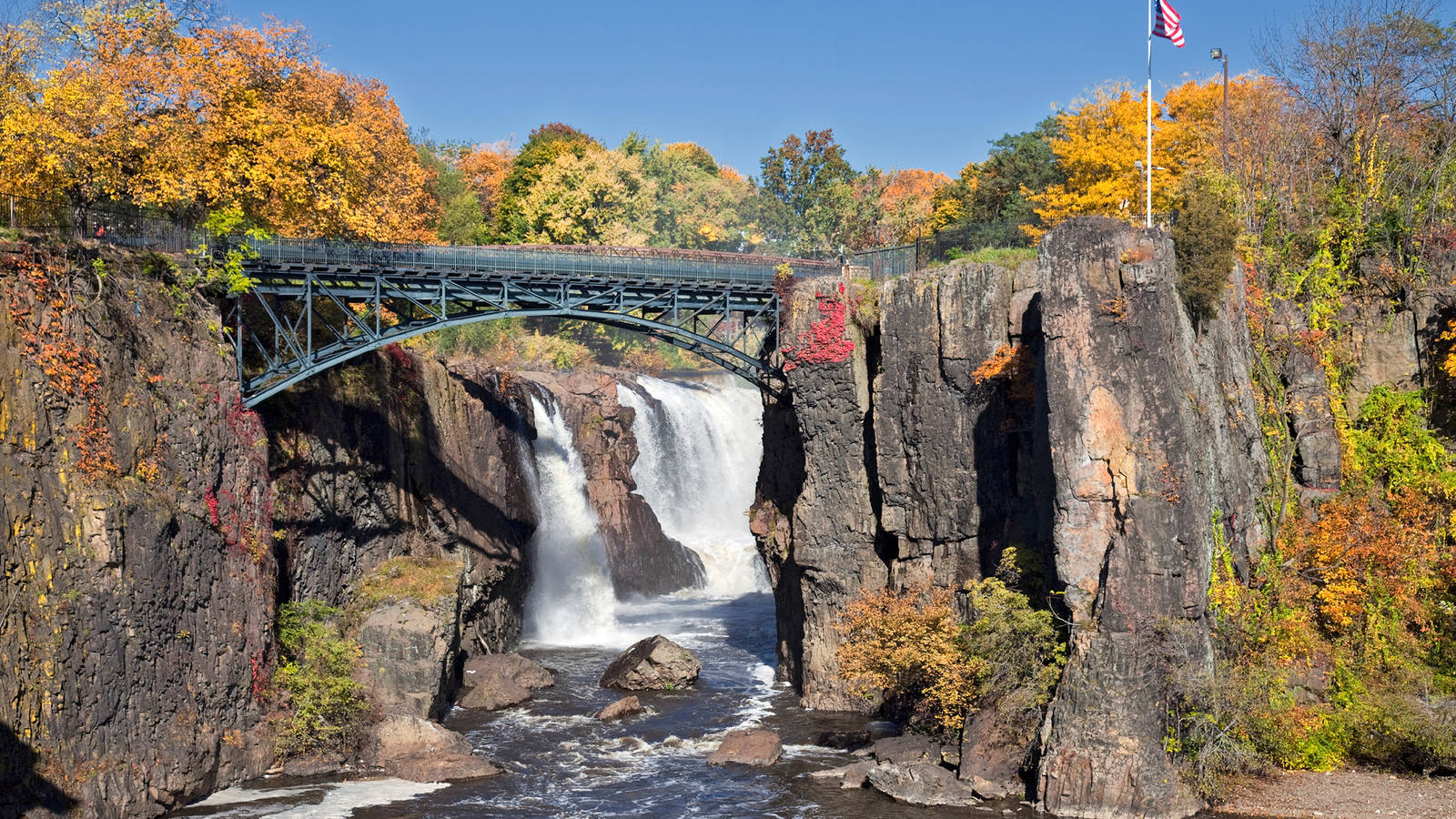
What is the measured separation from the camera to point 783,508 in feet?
145

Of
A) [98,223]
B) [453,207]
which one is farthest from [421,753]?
[453,207]

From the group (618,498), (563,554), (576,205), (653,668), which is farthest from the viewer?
(576,205)

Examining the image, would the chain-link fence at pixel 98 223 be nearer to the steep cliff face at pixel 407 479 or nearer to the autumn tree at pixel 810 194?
the steep cliff face at pixel 407 479

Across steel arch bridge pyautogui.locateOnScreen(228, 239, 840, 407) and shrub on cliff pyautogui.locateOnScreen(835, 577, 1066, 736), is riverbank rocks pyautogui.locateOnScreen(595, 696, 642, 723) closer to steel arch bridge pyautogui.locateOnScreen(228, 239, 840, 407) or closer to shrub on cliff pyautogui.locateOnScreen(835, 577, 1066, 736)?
shrub on cliff pyautogui.locateOnScreen(835, 577, 1066, 736)

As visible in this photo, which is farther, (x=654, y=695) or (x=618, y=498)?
(x=618, y=498)

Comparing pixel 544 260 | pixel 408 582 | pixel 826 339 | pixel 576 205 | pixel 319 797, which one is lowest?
pixel 319 797

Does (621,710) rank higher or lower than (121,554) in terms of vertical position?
lower

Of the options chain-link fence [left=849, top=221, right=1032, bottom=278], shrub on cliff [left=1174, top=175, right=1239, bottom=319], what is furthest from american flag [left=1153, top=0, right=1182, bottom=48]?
chain-link fence [left=849, top=221, right=1032, bottom=278]

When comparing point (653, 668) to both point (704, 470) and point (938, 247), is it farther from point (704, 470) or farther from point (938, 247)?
point (704, 470)

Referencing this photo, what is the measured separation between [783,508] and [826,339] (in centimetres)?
707

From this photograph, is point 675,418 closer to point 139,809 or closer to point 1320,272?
point 1320,272

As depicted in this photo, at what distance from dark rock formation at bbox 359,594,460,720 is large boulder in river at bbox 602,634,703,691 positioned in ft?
20.6

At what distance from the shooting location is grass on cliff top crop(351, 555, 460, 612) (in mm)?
38906

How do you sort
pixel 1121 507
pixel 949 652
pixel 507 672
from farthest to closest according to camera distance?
pixel 507 672 < pixel 949 652 < pixel 1121 507
